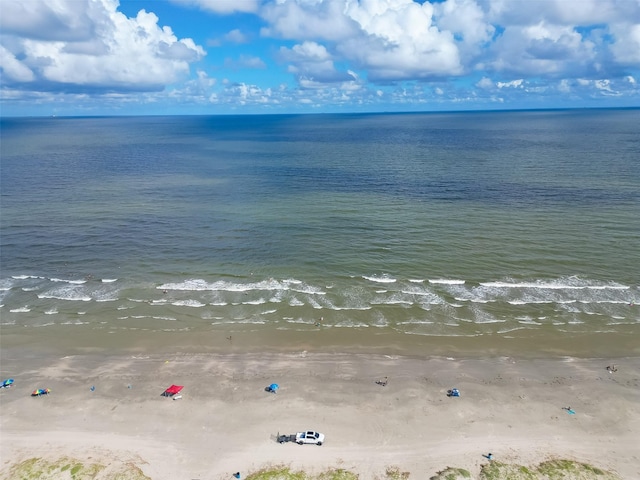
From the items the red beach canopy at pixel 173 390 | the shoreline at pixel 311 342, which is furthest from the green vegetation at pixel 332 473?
the shoreline at pixel 311 342

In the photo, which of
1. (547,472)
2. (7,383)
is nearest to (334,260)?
(547,472)

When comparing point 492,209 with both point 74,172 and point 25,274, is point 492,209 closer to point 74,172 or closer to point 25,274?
point 25,274

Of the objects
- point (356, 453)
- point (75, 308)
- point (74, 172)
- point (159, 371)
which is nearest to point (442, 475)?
point (356, 453)

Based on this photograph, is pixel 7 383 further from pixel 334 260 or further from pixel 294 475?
pixel 334 260

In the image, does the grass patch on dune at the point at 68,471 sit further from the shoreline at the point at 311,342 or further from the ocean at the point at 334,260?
the ocean at the point at 334,260

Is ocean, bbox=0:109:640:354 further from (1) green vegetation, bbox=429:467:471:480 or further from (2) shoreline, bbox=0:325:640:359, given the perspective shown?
(1) green vegetation, bbox=429:467:471:480

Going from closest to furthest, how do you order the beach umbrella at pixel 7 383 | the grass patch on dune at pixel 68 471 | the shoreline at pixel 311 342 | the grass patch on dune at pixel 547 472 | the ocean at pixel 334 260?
the grass patch on dune at pixel 547 472 < the grass patch on dune at pixel 68 471 < the beach umbrella at pixel 7 383 < the shoreline at pixel 311 342 < the ocean at pixel 334 260

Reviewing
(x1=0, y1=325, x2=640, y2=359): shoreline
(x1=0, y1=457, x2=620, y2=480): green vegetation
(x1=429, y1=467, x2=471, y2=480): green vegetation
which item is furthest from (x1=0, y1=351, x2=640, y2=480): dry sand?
(x1=0, y1=325, x2=640, y2=359): shoreline
